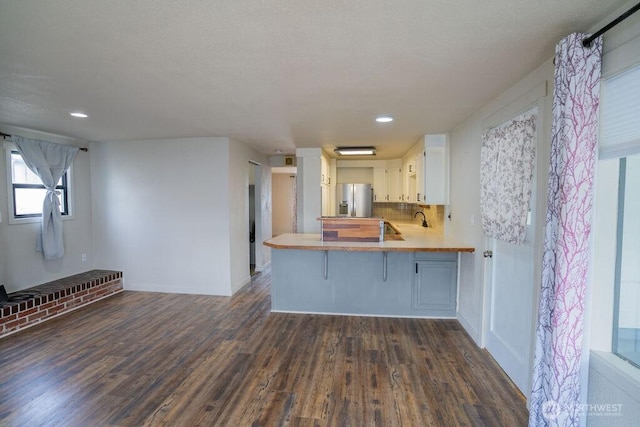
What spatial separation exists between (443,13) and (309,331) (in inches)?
121

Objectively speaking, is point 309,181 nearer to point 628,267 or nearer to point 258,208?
point 258,208

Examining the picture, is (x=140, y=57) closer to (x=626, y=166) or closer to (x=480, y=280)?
(x=626, y=166)

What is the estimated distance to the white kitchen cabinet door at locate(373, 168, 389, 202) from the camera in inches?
259

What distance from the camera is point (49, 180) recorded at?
14.0 feet

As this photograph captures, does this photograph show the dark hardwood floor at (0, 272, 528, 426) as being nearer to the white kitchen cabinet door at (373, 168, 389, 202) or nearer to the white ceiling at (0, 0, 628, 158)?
the white ceiling at (0, 0, 628, 158)

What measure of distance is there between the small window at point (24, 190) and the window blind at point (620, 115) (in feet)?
19.2

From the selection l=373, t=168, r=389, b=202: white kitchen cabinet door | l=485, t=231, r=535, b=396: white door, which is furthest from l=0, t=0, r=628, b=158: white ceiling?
l=373, t=168, r=389, b=202: white kitchen cabinet door

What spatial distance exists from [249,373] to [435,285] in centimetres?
238

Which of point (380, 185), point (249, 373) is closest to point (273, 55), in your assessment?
point (249, 373)

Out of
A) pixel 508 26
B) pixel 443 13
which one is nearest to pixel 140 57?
pixel 443 13

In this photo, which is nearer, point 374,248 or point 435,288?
point 374,248

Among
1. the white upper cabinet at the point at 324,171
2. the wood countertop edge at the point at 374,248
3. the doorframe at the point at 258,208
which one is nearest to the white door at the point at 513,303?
the wood countertop edge at the point at 374,248

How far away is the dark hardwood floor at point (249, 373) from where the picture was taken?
6.83 ft

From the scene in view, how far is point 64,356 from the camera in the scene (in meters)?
2.87
